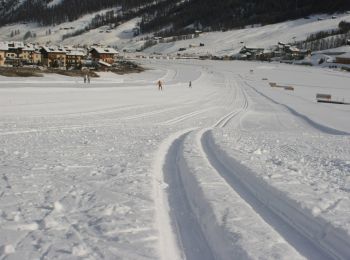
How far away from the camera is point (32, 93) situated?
32.5m

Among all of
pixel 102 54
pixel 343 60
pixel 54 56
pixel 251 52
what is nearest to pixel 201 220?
pixel 54 56

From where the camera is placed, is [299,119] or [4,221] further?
[299,119]

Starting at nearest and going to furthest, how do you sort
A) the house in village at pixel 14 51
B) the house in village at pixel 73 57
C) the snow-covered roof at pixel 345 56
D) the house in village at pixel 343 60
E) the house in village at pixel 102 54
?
the house in village at pixel 73 57 → the house in village at pixel 14 51 → the house in village at pixel 102 54 → the house in village at pixel 343 60 → the snow-covered roof at pixel 345 56

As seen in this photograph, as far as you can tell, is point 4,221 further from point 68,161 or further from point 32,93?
point 32,93

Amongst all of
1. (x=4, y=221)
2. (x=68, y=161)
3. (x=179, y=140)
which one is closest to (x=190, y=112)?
(x=179, y=140)

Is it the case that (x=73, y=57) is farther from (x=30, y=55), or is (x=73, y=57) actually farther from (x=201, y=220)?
(x=201, y=220)

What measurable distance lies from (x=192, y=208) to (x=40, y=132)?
11.9 m

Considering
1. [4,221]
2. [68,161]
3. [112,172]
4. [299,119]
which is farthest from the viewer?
[299,119]

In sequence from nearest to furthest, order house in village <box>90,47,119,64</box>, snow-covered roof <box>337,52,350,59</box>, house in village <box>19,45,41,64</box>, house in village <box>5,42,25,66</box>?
1. house in village <box>5,42,25,66</box>
2. house in village <box>19,45,41,64</box>
3. house in village <box>90,47,119,64</box>
4. snow-covered roof <box>337,52,350,59</box>

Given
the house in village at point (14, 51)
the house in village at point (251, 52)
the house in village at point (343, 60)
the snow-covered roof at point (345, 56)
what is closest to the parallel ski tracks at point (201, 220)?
the house in village at point (14, 51)

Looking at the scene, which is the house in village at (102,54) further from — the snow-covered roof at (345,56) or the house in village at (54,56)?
the snow-covered roof at (345,56)

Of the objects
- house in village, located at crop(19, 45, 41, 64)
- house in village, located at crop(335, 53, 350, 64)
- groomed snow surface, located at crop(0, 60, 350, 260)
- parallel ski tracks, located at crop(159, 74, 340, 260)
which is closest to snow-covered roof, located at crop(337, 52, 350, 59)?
house in village, located at crop(335, 53, 350, 64)

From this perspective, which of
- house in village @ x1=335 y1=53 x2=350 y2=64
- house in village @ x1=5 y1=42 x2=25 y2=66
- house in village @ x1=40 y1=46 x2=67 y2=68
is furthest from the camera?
house in village @ x1=335 y1=53 x2=350 y2=64

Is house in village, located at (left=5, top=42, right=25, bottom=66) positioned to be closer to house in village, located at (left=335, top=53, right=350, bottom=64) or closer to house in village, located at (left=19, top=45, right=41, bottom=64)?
house in village, located at (left=19, top=45, right=41, bottom=64)
